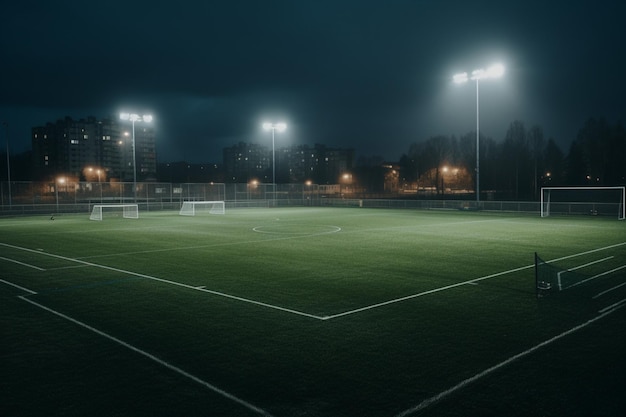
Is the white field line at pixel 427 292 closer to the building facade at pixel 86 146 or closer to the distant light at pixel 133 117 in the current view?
the distant light at pixel 133 117

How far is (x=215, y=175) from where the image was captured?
16100cm

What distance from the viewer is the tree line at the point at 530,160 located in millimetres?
76312

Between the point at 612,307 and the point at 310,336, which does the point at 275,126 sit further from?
the point at 310,336

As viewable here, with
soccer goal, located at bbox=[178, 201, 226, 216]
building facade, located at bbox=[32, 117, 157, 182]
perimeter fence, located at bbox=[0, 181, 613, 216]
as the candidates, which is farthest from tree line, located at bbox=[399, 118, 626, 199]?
building facade, located at bbox=[32, 117, 157, 182]

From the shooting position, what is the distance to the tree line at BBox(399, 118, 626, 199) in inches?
3004

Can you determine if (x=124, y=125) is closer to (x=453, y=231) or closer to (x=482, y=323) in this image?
(x=453, y=231)

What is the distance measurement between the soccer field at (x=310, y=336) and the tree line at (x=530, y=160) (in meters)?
61.2

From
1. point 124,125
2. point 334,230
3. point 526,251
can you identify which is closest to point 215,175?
point 124,125

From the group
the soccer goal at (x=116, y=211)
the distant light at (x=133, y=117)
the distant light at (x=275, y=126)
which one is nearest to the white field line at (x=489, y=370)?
the soccer goal at (x=116, y=211)

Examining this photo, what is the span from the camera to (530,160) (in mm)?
83000

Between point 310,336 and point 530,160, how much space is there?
3312 inches

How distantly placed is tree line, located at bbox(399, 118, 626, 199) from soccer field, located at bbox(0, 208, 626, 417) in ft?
201

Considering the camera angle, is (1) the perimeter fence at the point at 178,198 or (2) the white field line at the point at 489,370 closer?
(2) the white field line at the point at 489,370

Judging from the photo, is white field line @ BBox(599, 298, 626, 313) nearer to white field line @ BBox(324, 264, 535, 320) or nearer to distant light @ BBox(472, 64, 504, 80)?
white field line @ BBox(324, 264, 535, 320)
